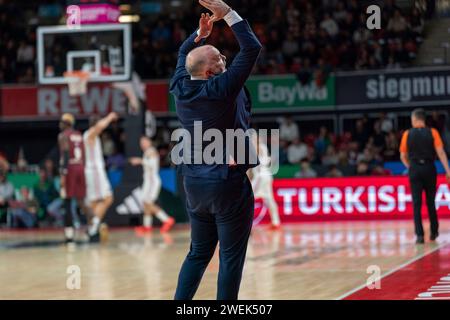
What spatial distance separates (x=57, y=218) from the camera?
72.5 feet

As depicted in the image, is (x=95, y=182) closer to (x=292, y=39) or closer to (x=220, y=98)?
(x=220, y=98)

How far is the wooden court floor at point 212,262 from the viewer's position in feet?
31.2

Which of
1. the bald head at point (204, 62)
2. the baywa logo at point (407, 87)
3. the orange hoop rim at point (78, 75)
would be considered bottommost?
the bald head at point (204, 62)

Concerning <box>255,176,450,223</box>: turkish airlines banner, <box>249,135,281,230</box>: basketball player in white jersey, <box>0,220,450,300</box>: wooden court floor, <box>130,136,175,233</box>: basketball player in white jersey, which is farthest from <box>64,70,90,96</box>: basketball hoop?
<box>255,176,450,223</box>: turkish airlines banner

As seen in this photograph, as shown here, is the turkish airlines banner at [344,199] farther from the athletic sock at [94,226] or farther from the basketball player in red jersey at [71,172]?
the basketball player in red jersey at [71,172]

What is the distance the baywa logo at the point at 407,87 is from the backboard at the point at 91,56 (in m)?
6.94

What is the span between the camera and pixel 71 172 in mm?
15688

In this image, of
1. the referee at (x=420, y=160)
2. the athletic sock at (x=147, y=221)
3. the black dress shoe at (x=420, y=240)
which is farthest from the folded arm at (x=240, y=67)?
the athletic sock at (x=147, y=221)

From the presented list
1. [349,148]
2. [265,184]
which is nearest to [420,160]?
[265,184]

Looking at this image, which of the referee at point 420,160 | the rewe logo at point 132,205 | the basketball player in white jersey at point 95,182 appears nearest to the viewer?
the referee at point 420,160

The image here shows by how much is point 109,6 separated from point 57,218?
531 centimetres

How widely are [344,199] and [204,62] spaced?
14407 mm

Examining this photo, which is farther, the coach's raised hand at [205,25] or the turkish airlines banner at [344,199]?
the turkish airlines banner at [344,199]

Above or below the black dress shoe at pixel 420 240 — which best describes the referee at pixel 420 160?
above
